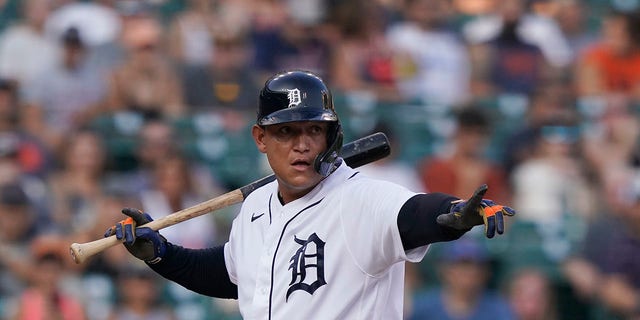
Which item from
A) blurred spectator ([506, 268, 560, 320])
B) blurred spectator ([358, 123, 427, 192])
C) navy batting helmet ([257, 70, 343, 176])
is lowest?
blurred spectator ([506, 268, 560, 320])

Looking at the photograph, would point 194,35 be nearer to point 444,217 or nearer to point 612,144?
point 612,144

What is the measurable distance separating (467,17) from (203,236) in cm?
316

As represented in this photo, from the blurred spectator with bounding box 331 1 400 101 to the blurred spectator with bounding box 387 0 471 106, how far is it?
77 mm

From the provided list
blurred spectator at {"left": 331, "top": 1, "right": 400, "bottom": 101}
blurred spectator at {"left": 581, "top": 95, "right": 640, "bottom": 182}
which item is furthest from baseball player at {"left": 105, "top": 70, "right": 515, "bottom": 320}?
blurred spectator at {"left": 331, "top": 1, "right": 400, "bottom": 101}

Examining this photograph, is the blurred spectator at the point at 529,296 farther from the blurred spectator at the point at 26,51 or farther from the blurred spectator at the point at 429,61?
the blurred spectator at the point at 26,51

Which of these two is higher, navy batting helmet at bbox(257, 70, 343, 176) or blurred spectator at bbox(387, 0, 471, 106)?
navy batting helmet at bbox(257, 70, 343, 176)

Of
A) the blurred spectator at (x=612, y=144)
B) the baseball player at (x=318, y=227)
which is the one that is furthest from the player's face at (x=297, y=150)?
the blurred spectator at (x=612, y=144)

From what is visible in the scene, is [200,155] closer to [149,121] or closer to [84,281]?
[149,121]

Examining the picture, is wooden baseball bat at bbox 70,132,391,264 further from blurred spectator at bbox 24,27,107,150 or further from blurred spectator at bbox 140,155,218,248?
blurred spectator at bbox 24,27,107,150

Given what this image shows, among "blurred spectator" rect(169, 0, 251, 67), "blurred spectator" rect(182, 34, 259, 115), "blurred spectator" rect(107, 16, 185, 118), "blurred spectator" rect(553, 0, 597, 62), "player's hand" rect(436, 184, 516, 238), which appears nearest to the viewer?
"player's hand" rect(436, 184, 516, 238)

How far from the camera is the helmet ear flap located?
153 inches

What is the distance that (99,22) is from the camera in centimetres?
907

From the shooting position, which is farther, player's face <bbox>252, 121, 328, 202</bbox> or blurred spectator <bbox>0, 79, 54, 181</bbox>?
blurred spectator <bbox>0, 79, 54, 181</bbox>

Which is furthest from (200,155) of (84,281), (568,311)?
(568,311)
